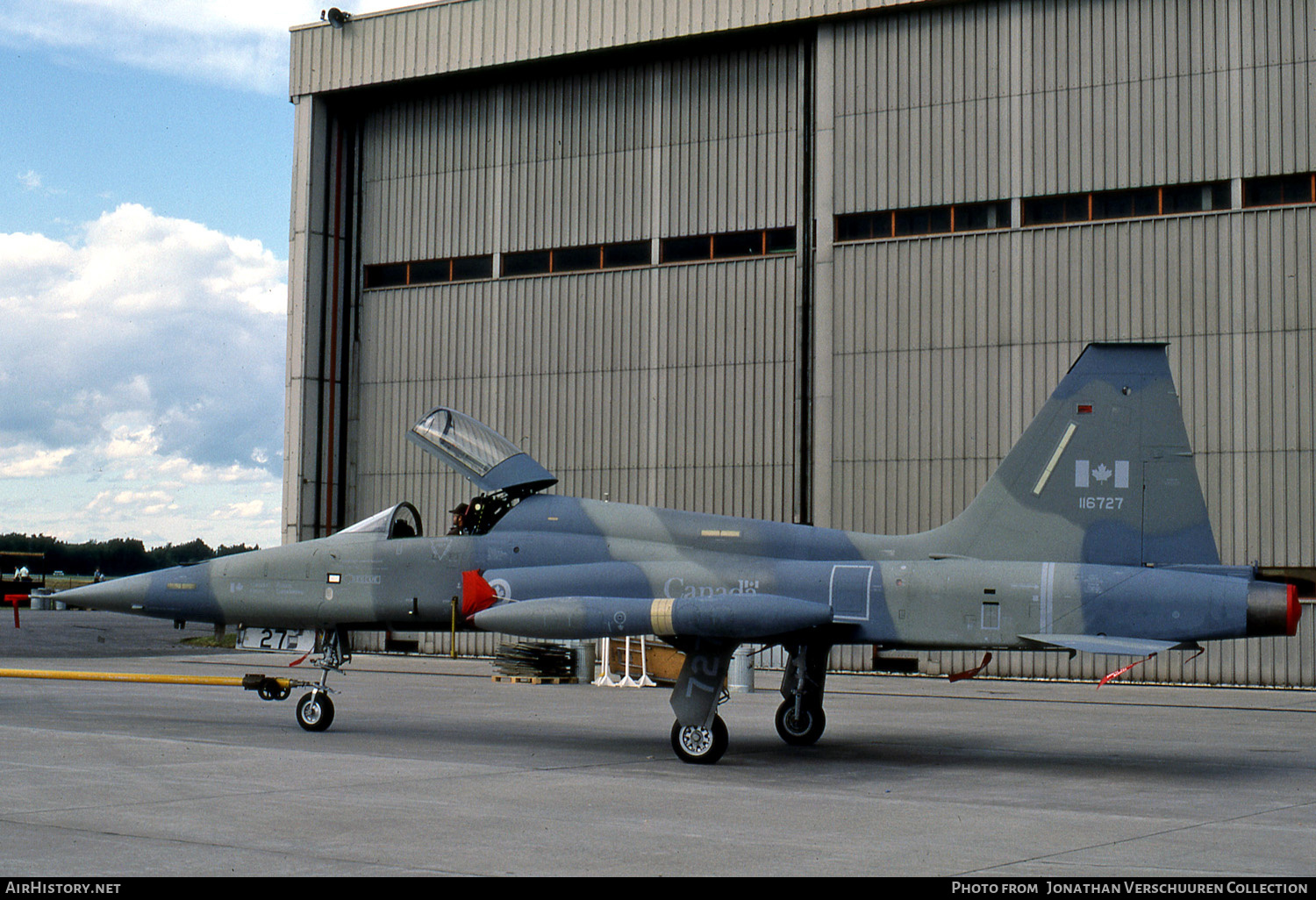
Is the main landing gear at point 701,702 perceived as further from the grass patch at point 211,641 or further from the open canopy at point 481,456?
the grass patch at point 211,641

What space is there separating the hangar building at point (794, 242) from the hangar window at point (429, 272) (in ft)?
0.27

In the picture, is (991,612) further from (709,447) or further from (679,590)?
(709,447)

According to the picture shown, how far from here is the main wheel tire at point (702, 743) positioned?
11961mm

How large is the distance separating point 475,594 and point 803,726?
159 inches

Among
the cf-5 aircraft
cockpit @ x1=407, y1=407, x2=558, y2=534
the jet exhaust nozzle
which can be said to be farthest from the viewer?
cockpit @ x1=407, y1=407, x2=558, y2=534

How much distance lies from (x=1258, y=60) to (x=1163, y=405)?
15.0 meters

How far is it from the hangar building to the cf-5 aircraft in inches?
508

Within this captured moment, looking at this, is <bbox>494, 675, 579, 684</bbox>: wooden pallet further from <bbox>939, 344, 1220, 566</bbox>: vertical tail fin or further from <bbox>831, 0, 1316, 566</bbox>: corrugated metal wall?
<bbox>939, 344, 1220, 566</bbox>: vertical tail fin

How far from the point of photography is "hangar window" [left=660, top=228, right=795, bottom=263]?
90.6 feet

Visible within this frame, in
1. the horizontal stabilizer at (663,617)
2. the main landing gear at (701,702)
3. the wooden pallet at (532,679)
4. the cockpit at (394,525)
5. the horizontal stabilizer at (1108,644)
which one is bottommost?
the wooden pallet at (532,679)

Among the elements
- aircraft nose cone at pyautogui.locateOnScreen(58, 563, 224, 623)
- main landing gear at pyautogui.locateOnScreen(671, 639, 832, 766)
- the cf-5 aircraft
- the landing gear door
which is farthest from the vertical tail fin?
aircraft nose cone at pyautogui.locateOnScreen(58, 563, 224, 623)

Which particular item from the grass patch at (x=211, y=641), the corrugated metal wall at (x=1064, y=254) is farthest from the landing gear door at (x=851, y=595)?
the grass patch at (x=211, y=641)

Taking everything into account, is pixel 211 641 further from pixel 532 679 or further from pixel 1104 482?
pixel 1104 482

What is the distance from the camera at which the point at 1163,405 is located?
12.2 m
